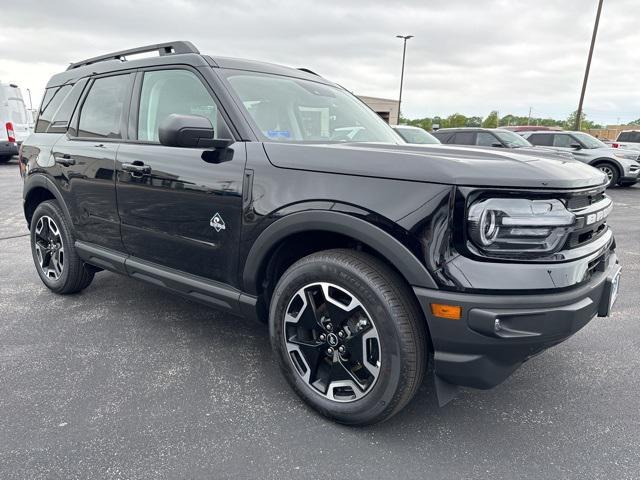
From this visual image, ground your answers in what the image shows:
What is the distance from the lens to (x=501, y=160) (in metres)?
1.93

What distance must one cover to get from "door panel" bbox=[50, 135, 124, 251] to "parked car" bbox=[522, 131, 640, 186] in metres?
12.5

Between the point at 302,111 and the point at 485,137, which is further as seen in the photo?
the point at 485,137

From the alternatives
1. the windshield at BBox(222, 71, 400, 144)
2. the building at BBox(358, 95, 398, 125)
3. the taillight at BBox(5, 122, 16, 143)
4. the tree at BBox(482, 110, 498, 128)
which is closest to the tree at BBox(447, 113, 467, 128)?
the tree at BBox(482, 110, 498, 128)

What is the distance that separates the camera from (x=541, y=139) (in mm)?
12945

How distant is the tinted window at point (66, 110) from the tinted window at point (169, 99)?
976 millimetres

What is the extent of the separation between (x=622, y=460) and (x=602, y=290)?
2.43 feet

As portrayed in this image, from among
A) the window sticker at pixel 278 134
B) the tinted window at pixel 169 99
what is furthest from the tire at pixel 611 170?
Answer: the tinted window at pixel 169 99

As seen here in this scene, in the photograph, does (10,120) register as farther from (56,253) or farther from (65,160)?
(65,160)

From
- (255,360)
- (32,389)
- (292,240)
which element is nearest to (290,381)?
(255,360)

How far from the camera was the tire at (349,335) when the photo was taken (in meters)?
1.94

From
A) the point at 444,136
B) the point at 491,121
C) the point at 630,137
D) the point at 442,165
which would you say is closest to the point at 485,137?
the point at 444,136

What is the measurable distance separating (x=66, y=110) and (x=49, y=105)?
0.40m

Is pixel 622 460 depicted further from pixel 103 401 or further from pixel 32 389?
pixel 32 389

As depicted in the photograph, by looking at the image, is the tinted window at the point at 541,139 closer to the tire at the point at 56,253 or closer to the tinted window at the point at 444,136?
the tinted window at the point at 444,136
